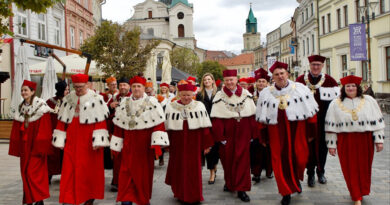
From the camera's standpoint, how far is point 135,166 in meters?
5.73

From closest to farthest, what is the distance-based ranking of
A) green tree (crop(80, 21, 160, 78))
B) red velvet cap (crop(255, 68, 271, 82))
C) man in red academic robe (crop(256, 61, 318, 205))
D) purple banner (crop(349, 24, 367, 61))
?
man in red academic robe (crop(256, 61, 318, 205)), red velvet cap (crop(255, 68, 271, 82)), purple banner (crop(349, 24, 367, 61)), green tree (crop(80, 21, 160, 78))

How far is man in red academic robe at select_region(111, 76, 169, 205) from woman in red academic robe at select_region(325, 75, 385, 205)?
104 inches

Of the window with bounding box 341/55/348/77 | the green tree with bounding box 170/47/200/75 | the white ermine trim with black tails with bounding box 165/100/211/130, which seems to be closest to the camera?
the white ermine trim with black tails with bounding box 165/100/211/130

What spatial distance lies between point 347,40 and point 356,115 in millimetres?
28112

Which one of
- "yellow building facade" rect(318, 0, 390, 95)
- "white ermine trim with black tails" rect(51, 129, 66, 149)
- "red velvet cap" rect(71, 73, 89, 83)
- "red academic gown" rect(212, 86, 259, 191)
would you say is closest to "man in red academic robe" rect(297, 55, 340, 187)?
"red academic gown" rect(212, 86, 259, 191)

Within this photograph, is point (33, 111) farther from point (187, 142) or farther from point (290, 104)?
point (290, 104)

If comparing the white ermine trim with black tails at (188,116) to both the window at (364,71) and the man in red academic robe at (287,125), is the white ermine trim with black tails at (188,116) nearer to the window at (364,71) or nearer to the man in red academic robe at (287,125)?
the man in red academic robe at (287,125)

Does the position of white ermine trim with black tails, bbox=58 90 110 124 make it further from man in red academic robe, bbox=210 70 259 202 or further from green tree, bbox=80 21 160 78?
green tree, bbox=80 21 160 78

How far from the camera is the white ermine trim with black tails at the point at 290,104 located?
5.86m

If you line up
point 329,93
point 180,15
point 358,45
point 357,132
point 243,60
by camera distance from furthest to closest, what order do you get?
point 243,60
point 180,15
point 358,45
point 329,93
point 357,132

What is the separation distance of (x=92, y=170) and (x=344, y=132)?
3.76 metres

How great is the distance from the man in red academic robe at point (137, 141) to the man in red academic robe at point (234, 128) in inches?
44.8

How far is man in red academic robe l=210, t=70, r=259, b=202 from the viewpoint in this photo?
630 centimetres

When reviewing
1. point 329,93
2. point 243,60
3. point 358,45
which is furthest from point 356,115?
point 243,60
